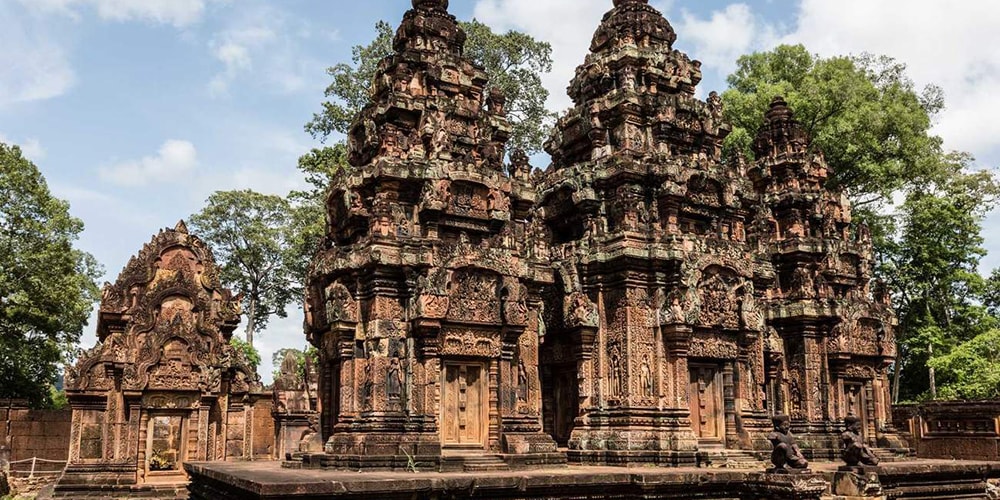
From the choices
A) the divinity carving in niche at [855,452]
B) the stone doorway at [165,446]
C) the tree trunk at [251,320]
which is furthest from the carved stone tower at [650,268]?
the tree trunk at [251,320]

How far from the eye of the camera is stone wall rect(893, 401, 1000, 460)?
18.3 metres

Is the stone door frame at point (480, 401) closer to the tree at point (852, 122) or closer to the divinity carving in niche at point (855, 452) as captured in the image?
the divinity carving in niche at point (855, 452)

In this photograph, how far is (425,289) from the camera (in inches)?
435

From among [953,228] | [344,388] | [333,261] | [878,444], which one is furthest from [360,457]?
[953,228]

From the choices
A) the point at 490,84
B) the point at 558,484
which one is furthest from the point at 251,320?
the point at 558,484

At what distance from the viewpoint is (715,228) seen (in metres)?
15.0

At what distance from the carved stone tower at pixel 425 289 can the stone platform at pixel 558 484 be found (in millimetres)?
930

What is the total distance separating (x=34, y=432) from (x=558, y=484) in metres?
13.0

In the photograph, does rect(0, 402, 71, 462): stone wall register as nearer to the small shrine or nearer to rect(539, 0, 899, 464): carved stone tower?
the small shrine

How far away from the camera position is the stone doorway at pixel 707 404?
13812 millimetres

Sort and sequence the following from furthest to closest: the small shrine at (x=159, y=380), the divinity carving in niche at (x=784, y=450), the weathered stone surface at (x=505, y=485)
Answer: the small shrine at (x=159, y=380) < the divinity carving in niche at (x=784, y=450) < the weathered stone surface at (x=505, y=485)

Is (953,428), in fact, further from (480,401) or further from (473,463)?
(473,463)

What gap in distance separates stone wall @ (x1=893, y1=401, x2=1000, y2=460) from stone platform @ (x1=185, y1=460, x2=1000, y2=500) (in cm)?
611

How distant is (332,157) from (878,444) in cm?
1522
